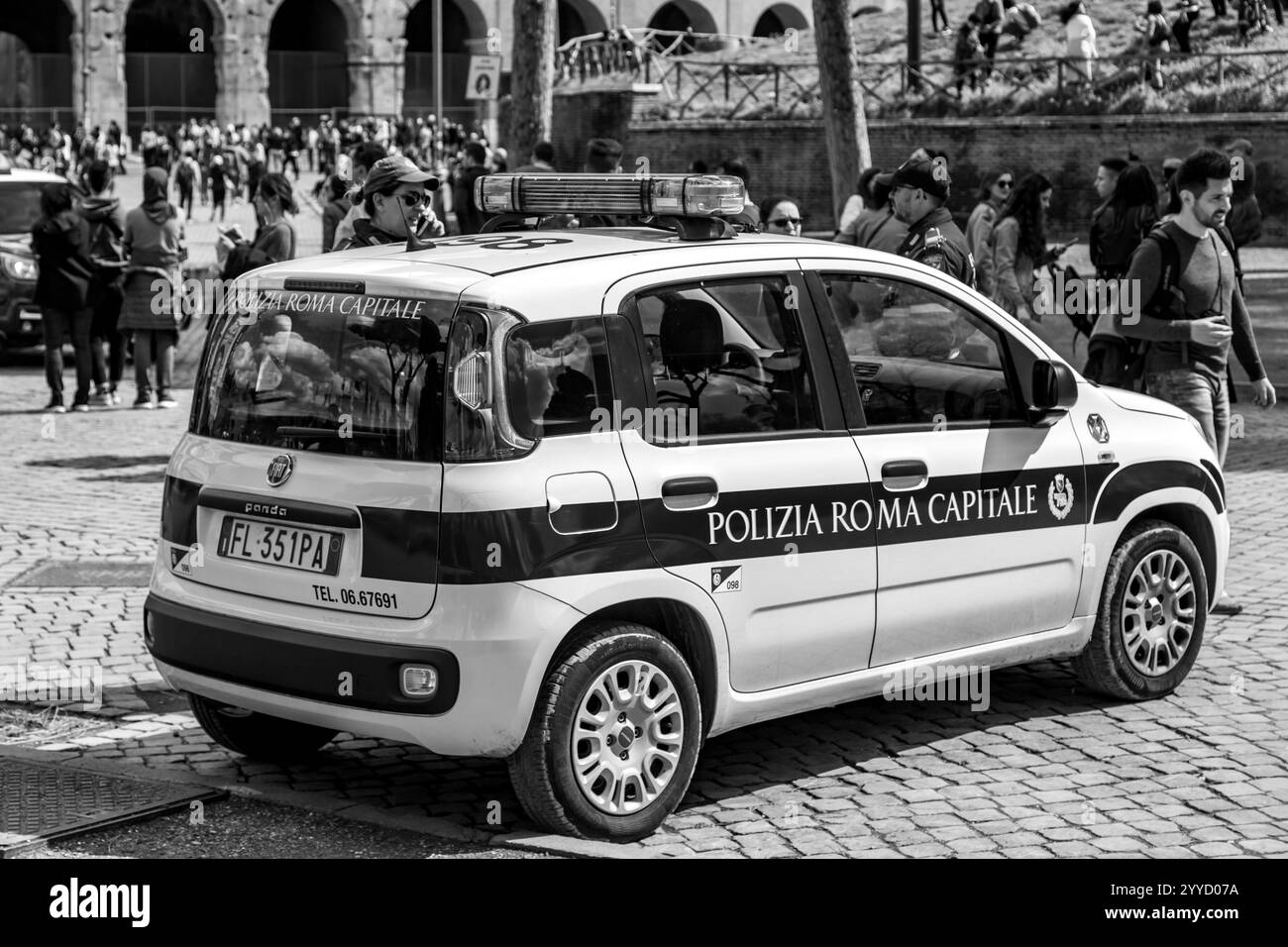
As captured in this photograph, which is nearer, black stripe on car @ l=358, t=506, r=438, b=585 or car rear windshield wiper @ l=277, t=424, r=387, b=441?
black stripe on car @ l=358, t=506, r=438, b=585

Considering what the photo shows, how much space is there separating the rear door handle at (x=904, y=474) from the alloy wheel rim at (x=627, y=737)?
1.02m

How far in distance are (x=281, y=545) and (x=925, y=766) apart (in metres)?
2.22

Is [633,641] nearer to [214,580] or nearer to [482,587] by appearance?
[482,587]

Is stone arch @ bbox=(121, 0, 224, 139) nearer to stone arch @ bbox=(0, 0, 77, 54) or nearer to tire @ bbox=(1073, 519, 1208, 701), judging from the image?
stone arch @ bbox=(0, 0, 77, 54)

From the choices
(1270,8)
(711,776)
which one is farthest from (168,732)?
(1270,8)

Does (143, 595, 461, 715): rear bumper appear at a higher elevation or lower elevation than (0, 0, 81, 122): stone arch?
lower

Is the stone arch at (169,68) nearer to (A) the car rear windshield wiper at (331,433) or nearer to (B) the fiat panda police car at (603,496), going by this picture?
(B) the fiat panda police car at (603,496)

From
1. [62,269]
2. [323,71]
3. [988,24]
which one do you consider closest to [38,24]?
[323,71]

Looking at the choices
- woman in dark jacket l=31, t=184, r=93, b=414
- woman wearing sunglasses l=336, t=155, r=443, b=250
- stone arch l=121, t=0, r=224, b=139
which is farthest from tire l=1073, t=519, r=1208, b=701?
stone arch l=121, t=0, r=224, b=139

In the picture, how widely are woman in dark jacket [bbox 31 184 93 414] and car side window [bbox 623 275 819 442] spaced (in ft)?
34.2

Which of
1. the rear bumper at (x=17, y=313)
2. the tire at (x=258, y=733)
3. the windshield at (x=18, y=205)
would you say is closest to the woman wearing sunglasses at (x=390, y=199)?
the tire at (x=258, y=733)

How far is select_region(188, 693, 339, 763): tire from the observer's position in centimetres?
634

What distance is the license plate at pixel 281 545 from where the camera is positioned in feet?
18.1
